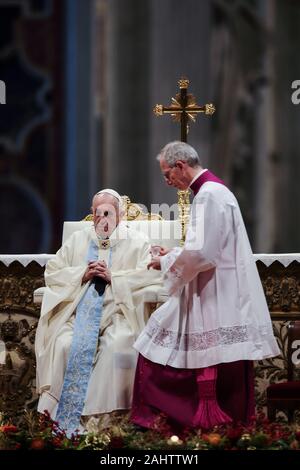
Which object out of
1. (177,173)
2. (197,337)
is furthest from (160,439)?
(177,173)

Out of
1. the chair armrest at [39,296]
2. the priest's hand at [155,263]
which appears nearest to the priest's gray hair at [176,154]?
the priest's hand at [155,263]

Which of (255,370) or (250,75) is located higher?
(250,75)

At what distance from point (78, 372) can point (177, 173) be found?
133 centimetres

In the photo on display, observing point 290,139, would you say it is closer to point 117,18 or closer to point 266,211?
point 266,211

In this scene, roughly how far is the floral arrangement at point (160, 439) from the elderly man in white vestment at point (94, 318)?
63 centimetres

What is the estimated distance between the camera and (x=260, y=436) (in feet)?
20.9

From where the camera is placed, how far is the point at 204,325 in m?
7.08

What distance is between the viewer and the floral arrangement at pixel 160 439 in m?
6.35
